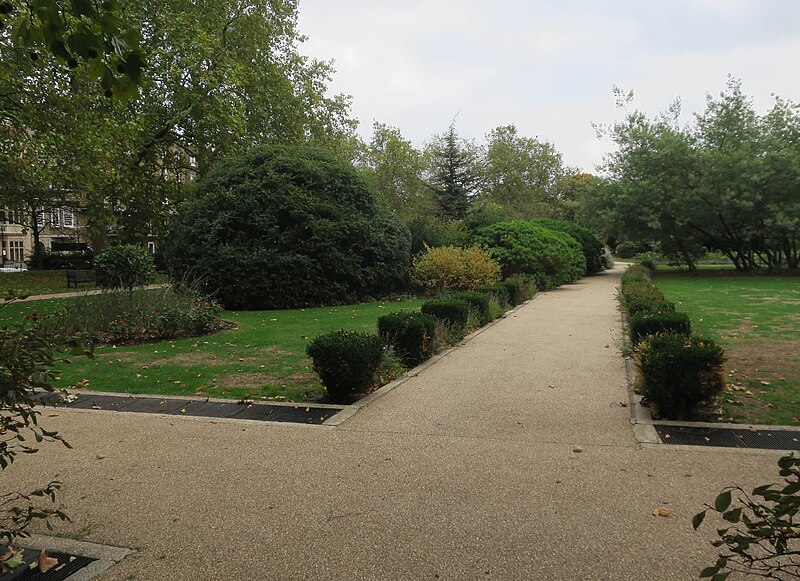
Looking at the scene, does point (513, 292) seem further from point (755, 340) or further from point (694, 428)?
point (694, 428)

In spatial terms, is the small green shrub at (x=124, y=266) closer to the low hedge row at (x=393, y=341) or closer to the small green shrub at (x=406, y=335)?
the low hedge row at (x=393, y=341)

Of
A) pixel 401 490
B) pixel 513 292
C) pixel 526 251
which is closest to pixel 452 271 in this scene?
pixel 513 292

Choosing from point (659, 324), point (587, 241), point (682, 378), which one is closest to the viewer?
point (682, 378)

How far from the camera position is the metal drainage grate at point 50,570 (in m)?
2.98

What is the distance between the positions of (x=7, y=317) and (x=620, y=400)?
45.8 ft

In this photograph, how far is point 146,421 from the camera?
5848 millimetres

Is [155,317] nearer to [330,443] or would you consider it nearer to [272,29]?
[330,443]

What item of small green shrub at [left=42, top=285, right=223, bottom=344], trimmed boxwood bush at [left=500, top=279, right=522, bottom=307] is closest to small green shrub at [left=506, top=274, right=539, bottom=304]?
trimmed boxwood bush at [left=500, top=279, right=522, bottom=307]

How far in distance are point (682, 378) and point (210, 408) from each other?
4.79 meters

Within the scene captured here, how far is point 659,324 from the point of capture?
788cm

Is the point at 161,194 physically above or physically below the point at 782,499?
above

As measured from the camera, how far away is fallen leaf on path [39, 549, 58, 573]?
9.88ft

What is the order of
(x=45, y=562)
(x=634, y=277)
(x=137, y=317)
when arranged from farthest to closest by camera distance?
(x=634, y=277) < (x=137, y=317) < (x=45, y=562)

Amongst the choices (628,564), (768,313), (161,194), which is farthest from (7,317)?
(768,313)
